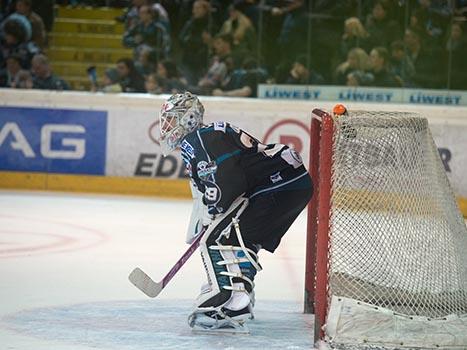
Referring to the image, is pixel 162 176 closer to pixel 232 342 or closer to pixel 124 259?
pixel 124 259

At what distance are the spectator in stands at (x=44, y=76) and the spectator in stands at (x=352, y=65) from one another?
2.25 m

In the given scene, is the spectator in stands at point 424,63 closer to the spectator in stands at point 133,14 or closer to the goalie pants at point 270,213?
the spectator in stands at point 133,14

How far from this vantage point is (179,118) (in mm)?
4355

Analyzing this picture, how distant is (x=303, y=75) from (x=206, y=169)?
524cm

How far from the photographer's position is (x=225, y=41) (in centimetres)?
962

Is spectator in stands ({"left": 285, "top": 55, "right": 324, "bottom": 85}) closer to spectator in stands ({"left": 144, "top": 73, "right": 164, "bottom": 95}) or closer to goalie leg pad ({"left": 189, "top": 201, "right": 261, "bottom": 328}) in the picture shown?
spectator in stands ({"left": 144, "top": 73, "right": 164, "bottom": 95})

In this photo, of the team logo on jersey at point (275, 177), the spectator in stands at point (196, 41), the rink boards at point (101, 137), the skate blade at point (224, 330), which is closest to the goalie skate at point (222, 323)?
the skate blade at point (224, 330)

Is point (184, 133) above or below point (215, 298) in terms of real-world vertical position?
above

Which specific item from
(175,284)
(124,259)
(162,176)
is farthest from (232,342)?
(162,176)

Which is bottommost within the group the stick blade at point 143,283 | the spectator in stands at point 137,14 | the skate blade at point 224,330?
the skate blade at point 224,330

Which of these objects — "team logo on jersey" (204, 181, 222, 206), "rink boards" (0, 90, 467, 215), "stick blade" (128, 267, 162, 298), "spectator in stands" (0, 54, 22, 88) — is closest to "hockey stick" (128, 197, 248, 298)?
"stick blade" (128, 267, 162, 298)

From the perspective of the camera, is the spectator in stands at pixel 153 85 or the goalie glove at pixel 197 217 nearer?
the goalie glove at pixel 197 217

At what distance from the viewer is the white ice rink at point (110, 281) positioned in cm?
424

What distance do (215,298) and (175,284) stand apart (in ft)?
4.06
